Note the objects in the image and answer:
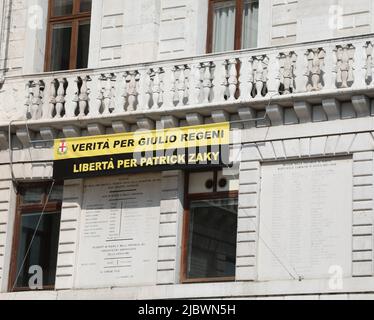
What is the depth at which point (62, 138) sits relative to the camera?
101ft

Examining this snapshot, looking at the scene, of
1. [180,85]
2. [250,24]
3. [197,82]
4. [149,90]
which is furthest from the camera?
[250,24]

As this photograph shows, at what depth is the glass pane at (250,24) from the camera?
30391 millimetres

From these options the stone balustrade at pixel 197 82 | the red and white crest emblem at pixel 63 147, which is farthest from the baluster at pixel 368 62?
the red and white crest emblem at pixel 63 147

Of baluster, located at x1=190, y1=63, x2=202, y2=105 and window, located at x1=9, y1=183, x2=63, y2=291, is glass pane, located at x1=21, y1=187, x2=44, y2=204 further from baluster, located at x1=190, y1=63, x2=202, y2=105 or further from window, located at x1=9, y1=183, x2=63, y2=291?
baluster, located at x1=190, y1=63, x2=202, y2=105

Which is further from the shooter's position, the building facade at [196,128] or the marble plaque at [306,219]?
the building facade at [196,128]

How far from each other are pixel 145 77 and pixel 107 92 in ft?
3.04

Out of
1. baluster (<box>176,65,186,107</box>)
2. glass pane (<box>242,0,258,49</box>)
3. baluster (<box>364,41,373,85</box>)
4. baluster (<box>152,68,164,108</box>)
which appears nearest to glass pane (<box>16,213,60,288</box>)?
baluster (<box>152,68,164,108</box>)

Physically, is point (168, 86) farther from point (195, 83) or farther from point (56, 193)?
point (56, 193)

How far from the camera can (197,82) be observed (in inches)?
1166

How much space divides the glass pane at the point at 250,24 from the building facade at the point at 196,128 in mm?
32

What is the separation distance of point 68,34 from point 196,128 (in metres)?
4.77

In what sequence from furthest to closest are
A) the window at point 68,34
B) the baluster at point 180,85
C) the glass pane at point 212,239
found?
1. the window at point 68,34
2. the baluster at point 180,85
3. the glass pane at point 212,239

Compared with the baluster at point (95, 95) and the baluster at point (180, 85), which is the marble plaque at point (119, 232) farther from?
the baluster at point (180, 85)

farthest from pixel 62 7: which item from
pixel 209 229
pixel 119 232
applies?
pixel 209 229
